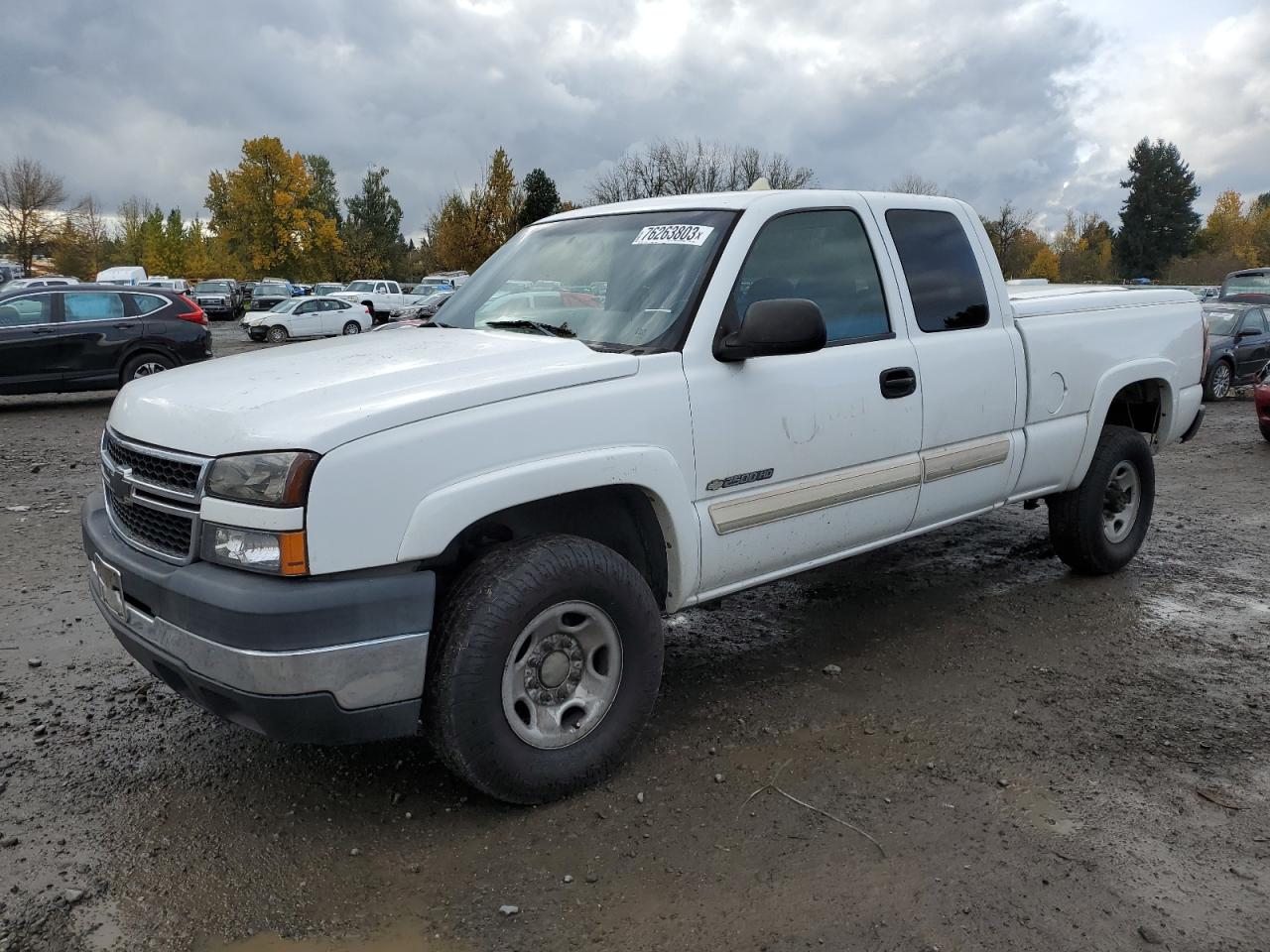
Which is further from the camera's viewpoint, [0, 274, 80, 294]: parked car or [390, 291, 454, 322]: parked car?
[390, 291, 454, 322]: parked car

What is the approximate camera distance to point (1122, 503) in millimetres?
5656

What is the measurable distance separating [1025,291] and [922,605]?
1976 mm

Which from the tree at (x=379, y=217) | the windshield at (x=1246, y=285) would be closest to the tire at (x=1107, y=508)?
the windshield at (x=1246, y=285)

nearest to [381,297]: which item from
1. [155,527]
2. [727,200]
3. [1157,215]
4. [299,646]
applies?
[727,200]

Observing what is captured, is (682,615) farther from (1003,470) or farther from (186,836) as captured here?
(186,836)

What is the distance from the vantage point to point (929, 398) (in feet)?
13.9

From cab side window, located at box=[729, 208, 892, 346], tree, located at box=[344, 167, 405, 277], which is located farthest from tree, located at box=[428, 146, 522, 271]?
cab side window, located at box=[729, 208, 892, 346]

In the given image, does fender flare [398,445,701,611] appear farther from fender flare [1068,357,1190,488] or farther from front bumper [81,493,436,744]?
fender flare [1068,357,1190,488]

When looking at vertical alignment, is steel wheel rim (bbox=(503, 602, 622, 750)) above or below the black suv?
below

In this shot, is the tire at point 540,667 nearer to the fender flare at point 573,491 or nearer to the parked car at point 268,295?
the fender flare at point 573,491

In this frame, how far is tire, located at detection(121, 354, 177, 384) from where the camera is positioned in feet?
46.8

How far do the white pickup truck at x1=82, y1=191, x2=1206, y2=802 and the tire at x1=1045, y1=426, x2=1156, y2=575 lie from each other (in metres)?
0.58

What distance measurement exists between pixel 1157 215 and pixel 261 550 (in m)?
77.9

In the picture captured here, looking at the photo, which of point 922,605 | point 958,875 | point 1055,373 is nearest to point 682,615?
point 922,605
